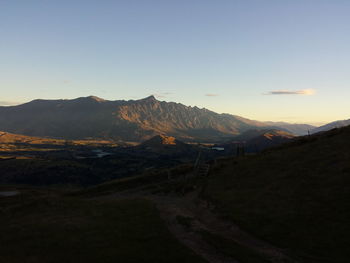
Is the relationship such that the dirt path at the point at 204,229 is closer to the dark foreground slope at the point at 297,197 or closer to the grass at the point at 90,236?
the dark foreground slope at the point at 297,197

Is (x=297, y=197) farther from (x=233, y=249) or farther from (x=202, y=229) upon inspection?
(x=233, y=249)

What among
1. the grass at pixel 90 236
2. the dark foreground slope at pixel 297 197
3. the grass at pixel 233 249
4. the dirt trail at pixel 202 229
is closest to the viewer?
the grass at pixel 233 249

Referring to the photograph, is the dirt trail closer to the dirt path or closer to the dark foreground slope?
the dirt path

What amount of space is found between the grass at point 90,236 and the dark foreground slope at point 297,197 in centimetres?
756

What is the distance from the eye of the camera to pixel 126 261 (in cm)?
1661

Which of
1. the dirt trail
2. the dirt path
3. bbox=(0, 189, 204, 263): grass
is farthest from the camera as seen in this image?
the dirt path

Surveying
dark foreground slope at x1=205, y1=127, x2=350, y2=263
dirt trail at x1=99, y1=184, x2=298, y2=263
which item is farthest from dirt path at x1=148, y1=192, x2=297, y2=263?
dark foreground slope at x1=205, y1=127, x2=350, y2=263

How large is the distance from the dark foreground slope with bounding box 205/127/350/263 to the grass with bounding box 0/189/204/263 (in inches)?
298

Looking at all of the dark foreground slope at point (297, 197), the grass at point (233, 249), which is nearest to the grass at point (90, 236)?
the grass at point (233, 249)

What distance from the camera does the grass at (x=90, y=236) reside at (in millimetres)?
17547

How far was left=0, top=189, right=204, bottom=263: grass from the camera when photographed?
17.5 m

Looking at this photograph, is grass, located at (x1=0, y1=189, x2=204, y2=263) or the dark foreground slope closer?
grass, located at (x1=0, y1=189, x2=204, y2=263)

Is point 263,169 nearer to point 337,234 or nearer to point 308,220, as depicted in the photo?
point 308,220

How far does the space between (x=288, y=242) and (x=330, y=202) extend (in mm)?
8344
